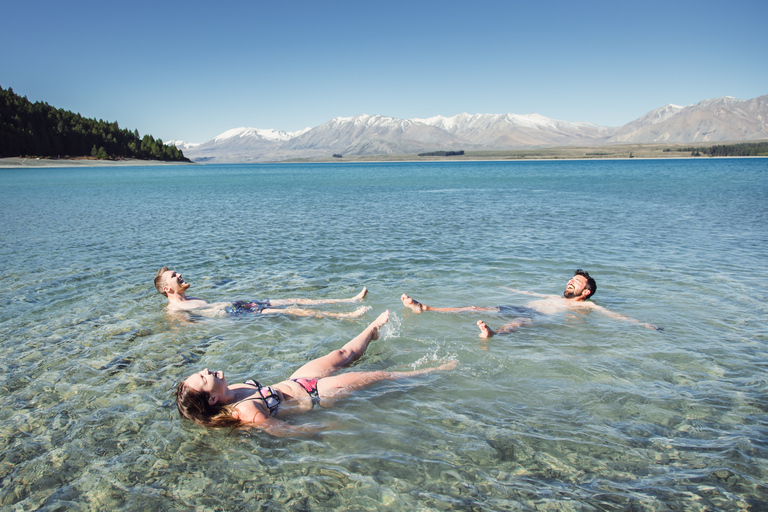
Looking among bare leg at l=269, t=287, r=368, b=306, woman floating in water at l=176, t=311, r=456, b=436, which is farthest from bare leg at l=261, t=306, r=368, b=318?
woman floating in water at l=176, t=311, r=456, b=436

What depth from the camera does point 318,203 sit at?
1479 inches

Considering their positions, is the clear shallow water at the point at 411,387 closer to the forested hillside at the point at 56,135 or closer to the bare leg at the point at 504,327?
the bare leg at the point at 504,327

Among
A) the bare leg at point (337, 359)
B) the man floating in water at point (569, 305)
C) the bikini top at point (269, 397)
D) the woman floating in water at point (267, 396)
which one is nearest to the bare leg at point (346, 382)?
the woman floating in water at point (267, 396)

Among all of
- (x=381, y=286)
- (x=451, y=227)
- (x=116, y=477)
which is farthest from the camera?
(x=451, y=227)

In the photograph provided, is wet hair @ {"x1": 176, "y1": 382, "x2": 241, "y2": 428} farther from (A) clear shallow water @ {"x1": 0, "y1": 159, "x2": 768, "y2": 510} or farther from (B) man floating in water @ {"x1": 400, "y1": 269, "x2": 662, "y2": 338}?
(B) man floating in water @ {"x1": 400, "y1": 269, "x2": 662, "y2": 338}

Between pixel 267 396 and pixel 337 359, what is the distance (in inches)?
55.1

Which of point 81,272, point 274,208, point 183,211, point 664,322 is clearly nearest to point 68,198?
point 183,211

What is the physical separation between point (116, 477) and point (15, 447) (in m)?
1.60

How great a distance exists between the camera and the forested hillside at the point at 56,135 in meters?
122

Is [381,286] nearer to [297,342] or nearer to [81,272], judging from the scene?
[297,342]

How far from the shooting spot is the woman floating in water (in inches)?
216

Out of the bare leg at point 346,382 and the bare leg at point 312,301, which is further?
the bare leg at point 312,301

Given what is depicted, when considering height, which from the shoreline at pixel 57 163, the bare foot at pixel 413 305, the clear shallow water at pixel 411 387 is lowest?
the clear shallow water at pixel 411 387

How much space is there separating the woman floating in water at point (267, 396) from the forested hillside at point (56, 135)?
499ft
